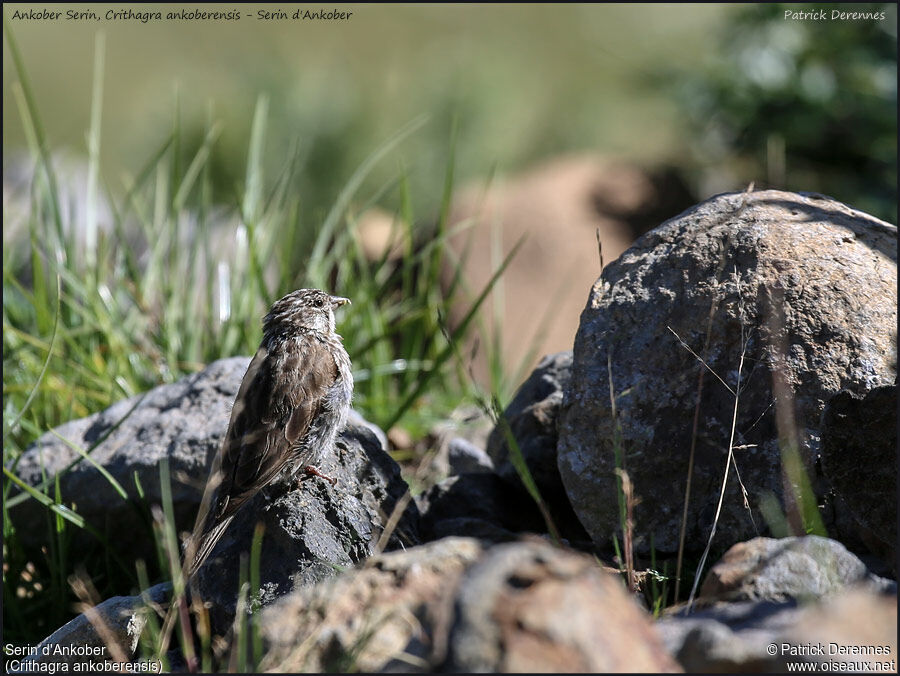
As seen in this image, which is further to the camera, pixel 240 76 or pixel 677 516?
pixel 240 76

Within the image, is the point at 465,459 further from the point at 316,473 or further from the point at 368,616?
the point at 368,616

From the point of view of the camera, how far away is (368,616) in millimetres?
2330

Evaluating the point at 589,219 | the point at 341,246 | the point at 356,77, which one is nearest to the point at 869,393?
the point at 341,246

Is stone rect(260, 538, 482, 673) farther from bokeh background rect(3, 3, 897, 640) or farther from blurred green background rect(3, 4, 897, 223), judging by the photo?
blurred green background rect(3, 4, 897, 223)

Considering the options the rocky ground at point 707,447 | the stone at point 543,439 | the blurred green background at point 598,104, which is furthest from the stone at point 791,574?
the blurred green background at point 598,104

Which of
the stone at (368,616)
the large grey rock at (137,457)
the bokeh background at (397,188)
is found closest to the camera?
the stone at (368,616)

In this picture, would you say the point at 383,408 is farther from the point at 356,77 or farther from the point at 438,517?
the point at 356,77

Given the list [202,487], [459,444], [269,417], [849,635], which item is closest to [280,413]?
[269,417]

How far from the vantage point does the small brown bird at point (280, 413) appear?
11.8 ft

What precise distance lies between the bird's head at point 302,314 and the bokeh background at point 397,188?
2.59 ft

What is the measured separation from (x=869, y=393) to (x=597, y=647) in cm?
176

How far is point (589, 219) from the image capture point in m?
8.83

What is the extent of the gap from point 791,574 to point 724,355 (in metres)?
0.98

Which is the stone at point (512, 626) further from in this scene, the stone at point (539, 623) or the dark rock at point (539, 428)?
the dark rock at point (539, 428)
